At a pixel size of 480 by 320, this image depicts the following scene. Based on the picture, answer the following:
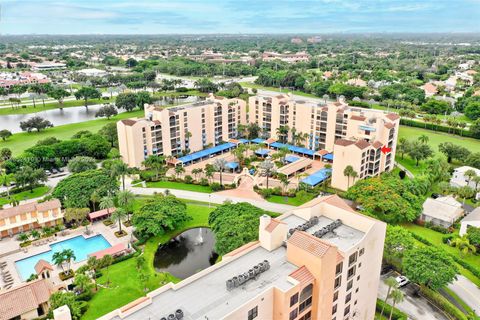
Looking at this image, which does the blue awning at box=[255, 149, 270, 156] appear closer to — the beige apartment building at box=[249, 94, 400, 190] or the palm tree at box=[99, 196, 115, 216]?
the beige apartment building at box=[249, 94, 400, 190]

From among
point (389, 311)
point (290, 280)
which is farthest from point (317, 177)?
point (290, 280)

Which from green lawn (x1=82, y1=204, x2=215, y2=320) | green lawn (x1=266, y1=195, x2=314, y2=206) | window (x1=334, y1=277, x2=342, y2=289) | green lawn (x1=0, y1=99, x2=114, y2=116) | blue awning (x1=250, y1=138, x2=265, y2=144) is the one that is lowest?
green lawn (x1=82, y1=204, x2=215, y2=320)

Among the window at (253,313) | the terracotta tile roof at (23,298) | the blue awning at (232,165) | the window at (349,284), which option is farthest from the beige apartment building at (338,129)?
the terracotta tile roof at (23,298)

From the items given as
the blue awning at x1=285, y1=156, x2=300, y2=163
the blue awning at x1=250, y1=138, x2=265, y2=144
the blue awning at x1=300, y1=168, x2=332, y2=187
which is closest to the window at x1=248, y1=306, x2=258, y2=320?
the blue awning at x1=300, y1=168, x2=332, y2=187

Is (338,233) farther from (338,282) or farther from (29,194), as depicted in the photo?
(29,194)

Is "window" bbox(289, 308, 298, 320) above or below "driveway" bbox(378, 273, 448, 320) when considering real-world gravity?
above
